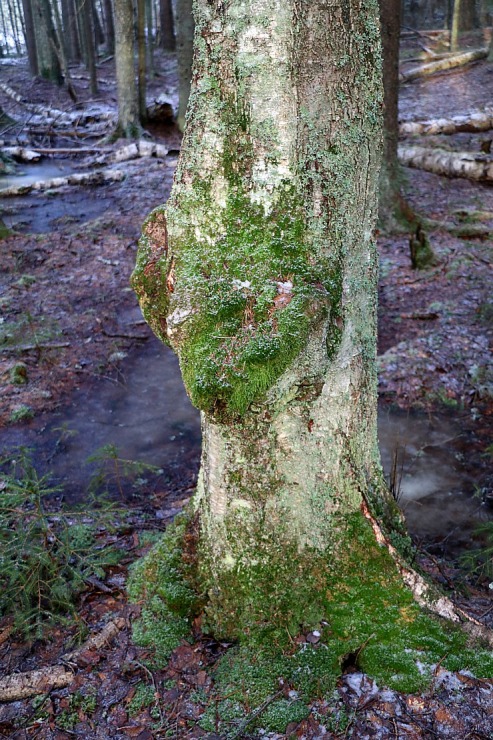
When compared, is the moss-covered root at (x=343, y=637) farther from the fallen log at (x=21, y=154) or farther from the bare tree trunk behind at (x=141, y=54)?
the fallen log at (x=21, y=154)

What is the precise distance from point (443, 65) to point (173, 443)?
21100mm

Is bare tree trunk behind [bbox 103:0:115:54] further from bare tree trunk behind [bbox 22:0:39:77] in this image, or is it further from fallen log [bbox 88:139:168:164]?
fallen log [bbox 88:139:168:164]

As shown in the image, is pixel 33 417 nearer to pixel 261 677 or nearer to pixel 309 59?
pixel 261 677

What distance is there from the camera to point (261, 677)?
101 inches

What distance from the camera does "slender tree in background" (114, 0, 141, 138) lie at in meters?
13.8

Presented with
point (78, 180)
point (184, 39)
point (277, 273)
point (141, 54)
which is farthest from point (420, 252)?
point (141, 54)

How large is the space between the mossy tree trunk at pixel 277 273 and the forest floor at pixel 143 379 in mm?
561

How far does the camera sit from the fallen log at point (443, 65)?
20622 millimetres

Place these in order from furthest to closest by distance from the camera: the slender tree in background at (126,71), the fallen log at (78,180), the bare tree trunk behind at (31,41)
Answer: the bare tree trunk behind at (31,41) → the slender tree in background at (126,71) → the fallen log at (78,180)

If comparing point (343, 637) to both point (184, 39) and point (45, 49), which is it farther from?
point (45, 49)

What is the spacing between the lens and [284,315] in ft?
7.00

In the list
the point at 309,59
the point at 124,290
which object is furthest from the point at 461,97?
the point at 309,59

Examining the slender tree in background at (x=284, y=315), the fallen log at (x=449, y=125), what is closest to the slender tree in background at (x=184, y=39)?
the fallen log at (x=449, y=125)

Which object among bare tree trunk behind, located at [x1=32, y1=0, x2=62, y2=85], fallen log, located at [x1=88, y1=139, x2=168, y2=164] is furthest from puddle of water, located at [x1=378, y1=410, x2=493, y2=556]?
bare tree trunk behind, located at [x1=32, y1=0, x2=62, y2=85]
